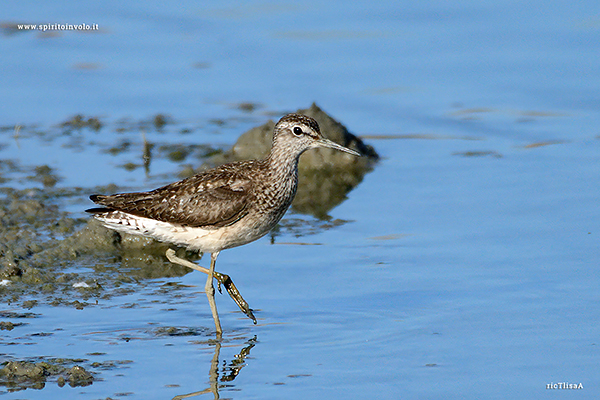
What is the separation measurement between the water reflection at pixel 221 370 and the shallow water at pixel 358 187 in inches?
1.4

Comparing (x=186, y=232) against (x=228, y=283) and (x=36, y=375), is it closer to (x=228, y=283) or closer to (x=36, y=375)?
(x=228, y=283)

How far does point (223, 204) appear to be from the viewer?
863 cm

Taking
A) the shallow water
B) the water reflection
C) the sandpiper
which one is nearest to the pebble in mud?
the shallow water

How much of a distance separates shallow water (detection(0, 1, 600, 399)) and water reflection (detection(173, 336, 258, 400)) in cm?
4

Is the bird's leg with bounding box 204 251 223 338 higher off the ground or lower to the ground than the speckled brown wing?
lower

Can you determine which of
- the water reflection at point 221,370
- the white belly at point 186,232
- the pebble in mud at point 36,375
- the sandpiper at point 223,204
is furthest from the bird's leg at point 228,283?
the pebble in mud at point 36,375

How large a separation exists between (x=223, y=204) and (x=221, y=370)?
1.76 m

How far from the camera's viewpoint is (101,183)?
11.6 metres

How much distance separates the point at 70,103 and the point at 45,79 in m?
1.12

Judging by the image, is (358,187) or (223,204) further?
(358,187)

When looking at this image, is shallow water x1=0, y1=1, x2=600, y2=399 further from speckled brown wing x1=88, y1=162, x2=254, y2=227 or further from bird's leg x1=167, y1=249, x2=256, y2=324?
speckled brown wing x1=88, y1=162, x2=254, y2=227

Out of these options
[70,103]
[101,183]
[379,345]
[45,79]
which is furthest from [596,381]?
[45,79]

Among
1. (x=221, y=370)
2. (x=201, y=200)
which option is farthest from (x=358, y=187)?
(x=221, y=370)

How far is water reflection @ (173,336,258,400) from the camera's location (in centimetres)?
700
